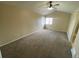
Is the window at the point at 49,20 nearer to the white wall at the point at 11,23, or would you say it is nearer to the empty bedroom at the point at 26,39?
the empty bedroom at the point at 26,39

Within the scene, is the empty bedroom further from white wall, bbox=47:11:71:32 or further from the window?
the window

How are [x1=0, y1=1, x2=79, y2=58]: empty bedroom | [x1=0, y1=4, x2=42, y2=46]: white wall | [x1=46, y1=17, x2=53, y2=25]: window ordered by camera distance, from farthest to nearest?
[x1=46, y1=17, x2=53, y2=25]: window → [x1=0, y1=4, x2=42, y2=46]: white wall → [x1=0, y1=1, x2=79, y2=58]: empty bedroom

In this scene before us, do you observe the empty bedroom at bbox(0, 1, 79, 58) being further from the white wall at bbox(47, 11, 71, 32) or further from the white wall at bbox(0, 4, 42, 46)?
the white wall at bbox(47, 11, 71, 32)

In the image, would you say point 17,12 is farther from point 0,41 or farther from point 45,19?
point 45,19

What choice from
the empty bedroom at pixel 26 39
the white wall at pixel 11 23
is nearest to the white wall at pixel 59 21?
the empty bedroom at pixel 26 39

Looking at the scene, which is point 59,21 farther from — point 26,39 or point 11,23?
point 11,23

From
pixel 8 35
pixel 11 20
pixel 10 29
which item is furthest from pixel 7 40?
pixel 11 20

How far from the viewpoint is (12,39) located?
15.3 ft

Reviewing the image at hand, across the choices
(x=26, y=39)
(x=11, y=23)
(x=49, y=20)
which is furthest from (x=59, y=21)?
(x=11, y=23)

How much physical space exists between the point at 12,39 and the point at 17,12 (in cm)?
142

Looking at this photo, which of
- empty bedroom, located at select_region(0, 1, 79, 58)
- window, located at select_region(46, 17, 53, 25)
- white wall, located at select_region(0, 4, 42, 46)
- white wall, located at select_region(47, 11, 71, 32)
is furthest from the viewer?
window, located at select_region(46, 17, 53, 25)

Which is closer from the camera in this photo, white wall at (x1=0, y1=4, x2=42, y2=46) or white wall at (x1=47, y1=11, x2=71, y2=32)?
white wall at (x1=0, y1=4, x2=42, y2=46)

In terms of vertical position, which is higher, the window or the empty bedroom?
the empty bedroom

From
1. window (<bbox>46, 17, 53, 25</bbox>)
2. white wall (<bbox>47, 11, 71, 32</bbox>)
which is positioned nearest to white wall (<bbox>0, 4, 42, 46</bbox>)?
white wall (<bbox>47, 11, 71, 32</bbox>)
